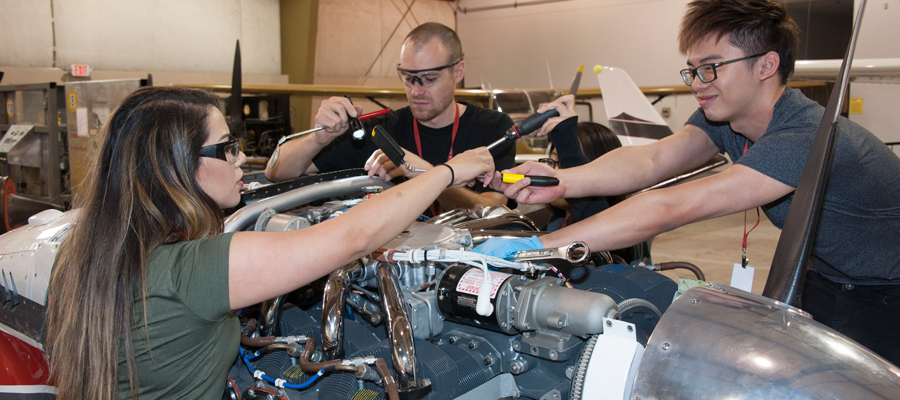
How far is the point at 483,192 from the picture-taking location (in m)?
3.14

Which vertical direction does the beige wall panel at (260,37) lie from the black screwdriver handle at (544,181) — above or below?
above

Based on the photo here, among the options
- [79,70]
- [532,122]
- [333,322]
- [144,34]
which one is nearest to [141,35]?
[144,34]

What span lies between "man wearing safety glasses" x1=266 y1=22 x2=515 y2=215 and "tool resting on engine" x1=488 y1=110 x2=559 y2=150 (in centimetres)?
50

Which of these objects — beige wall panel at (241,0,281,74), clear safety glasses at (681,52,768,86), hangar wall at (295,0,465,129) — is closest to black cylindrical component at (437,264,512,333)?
clear safety glasses at (681,52,768,86)

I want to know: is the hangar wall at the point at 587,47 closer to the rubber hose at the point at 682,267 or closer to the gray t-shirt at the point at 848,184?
the rubber hose at the point at 682,267

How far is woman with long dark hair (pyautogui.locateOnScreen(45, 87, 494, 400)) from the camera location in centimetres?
121

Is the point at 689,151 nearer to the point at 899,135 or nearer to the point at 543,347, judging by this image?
the point at 543,347

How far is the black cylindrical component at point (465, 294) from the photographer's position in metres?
1.43

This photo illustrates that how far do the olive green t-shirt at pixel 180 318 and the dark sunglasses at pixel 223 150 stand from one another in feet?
0.80

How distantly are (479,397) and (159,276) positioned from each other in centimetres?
82

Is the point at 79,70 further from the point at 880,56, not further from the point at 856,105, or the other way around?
the point at 856,105

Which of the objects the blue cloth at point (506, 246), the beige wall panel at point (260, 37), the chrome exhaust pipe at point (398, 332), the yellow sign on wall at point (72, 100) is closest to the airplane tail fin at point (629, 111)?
the blue cloth at point (506, 246)

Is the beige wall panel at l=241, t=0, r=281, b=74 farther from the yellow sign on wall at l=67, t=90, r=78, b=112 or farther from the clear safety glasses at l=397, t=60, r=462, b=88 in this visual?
the clear safety glasses at l=397, t=60, r=462, b=88

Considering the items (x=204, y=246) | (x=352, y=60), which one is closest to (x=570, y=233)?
(x=204, y=246)
